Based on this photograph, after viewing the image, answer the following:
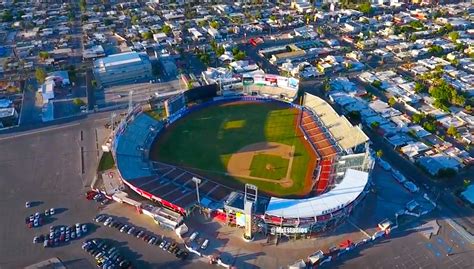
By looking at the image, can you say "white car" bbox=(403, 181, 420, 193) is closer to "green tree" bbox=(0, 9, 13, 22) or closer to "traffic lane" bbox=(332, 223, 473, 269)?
"traffic lane" bbox=(332, 223, 473, 269)

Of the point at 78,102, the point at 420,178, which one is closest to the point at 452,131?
the point at 420,178

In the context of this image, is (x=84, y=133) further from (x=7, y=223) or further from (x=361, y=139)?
(x=361, y=139)

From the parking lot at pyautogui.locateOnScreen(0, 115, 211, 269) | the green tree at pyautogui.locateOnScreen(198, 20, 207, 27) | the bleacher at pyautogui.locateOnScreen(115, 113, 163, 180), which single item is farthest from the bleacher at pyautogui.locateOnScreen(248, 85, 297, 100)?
the green tree at pyautogui.locateOnScreen(198, 20, 207, 27)

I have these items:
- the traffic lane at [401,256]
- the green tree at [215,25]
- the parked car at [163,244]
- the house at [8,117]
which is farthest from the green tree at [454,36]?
the house at [8,117]

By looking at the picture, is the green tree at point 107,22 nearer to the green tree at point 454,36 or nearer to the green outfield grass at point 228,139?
the green outfield grass at point 228,139

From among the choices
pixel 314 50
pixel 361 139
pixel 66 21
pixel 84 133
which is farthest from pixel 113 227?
pixel 66 21

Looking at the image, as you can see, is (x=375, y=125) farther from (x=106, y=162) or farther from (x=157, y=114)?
(x=106, y=162)
